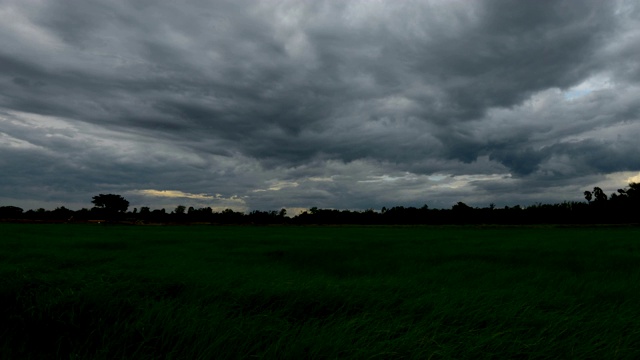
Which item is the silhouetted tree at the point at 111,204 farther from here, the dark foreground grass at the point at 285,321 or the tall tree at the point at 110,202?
the dark foreground grass at the point at 285,321

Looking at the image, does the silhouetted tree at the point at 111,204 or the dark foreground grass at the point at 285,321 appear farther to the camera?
the silhouetted tree at the point at 111,204

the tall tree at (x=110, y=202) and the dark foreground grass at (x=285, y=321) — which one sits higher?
the tall tree at (x=110, y=202)

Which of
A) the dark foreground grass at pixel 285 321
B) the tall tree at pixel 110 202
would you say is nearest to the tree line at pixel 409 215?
the tall tree at pixel 110 202

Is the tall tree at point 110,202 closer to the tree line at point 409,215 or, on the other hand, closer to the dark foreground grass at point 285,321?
the tree line at point 409,215

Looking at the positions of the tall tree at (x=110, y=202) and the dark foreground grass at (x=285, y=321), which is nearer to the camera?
the dark foreground grass at (x=285, y=321)

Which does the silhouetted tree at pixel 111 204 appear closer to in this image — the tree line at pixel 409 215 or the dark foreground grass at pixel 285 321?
the tree line at pixel 409 215

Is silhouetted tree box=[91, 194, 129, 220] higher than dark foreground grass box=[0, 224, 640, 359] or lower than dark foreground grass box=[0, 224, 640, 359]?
higher

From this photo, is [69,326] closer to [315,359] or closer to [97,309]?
[97,309]

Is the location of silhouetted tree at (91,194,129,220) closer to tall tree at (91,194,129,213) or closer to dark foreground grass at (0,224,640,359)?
tall tree at (91,194,129,213)

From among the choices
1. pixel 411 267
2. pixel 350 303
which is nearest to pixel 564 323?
pixel 350 303

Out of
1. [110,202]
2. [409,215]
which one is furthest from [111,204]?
[409,215]

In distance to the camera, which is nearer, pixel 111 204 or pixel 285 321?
pixel 285 321

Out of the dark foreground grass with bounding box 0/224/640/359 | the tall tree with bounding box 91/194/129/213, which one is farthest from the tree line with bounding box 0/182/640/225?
the dark foreground grass with bounding box 0/224/640/359

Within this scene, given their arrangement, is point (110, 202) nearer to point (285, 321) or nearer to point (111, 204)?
point (111, 204)
